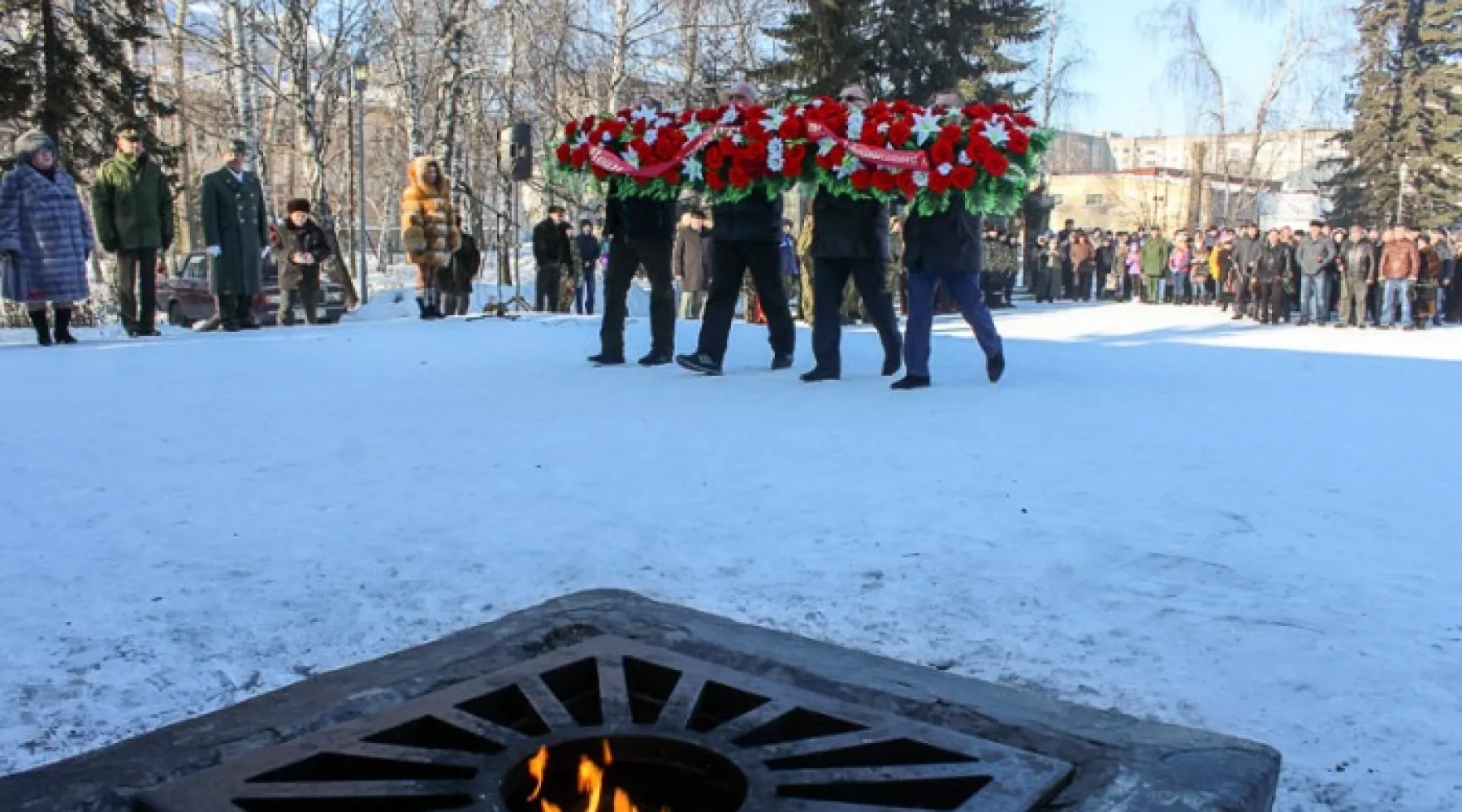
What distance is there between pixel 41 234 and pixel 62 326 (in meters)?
0.85

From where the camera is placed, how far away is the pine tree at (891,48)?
24.0m

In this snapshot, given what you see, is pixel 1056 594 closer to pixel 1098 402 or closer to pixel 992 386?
pixel 1098 402

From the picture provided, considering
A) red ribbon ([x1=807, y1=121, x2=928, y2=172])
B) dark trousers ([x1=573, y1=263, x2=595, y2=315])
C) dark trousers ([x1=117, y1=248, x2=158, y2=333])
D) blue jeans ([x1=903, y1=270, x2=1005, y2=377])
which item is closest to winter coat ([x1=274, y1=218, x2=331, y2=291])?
dark trousers ([x1=117, y1=248, x2=158, y2=333])

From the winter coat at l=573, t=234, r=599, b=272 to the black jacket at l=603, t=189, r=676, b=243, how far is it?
1164cm

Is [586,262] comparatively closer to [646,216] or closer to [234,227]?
[234,227]

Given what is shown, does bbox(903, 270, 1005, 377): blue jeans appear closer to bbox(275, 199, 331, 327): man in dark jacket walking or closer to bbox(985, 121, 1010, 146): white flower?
bbox(985, 121, 1010, 146): white flower

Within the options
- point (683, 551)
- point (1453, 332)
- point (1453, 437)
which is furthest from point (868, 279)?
point (1453, 332)

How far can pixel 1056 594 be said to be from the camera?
335 centimetres

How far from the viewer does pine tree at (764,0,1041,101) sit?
24.0 metres

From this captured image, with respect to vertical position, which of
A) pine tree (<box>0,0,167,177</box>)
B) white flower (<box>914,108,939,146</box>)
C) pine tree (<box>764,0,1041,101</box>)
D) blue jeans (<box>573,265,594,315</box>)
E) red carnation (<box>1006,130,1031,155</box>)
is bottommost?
blue jeans (<box>573,265,594,315</box>)

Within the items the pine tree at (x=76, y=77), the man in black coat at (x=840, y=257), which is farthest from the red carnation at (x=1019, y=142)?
the pine tree at (x=76, y=77)

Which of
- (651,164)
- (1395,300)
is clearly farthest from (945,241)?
(1395,300)

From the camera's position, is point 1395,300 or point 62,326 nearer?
point 62,326

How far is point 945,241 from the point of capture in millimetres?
7828
